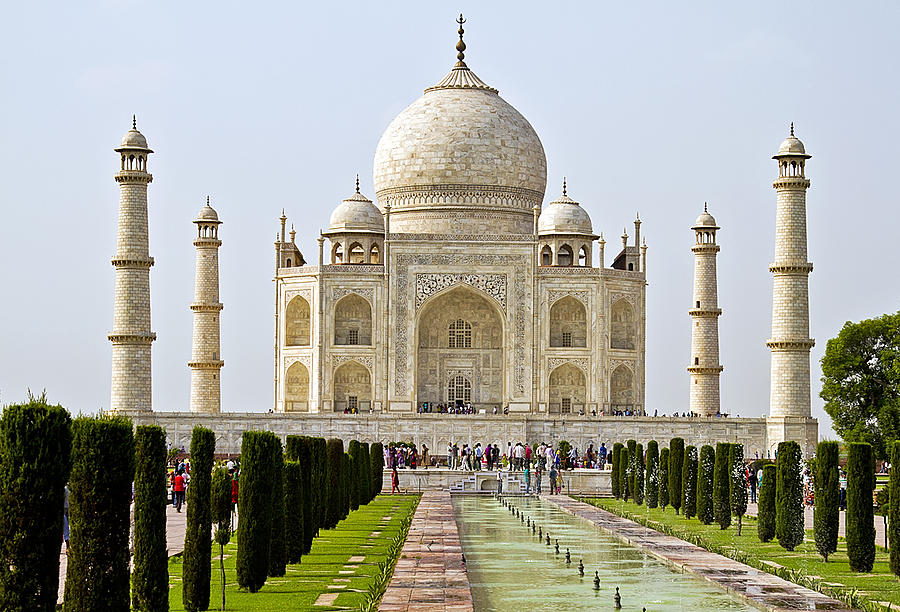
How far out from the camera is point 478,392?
3055cm

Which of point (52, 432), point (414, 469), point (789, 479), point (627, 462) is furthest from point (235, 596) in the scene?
point (414, 469)

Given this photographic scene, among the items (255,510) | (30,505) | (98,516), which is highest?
(30,505)

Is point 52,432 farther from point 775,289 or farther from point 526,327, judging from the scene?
point 526,327

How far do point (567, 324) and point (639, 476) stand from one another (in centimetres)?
1096

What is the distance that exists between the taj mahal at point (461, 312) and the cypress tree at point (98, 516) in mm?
19463

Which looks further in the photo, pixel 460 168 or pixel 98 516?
pixel 460 168

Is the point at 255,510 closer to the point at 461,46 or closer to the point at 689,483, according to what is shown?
the point at 689,483

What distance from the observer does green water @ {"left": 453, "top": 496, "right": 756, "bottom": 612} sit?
9.07m

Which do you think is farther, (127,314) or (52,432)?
(127,314)

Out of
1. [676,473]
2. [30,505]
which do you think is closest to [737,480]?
[676,473]

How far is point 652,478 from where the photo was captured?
754 inches

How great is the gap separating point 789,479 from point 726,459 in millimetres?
2511

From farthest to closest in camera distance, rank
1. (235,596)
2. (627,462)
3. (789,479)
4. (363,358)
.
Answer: (363,358)
(627,462)
(789,479)
(235,596)

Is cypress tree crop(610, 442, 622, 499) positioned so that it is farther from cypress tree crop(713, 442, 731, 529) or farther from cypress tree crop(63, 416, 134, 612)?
cypress tree crop(63, 416, 134, 612)
